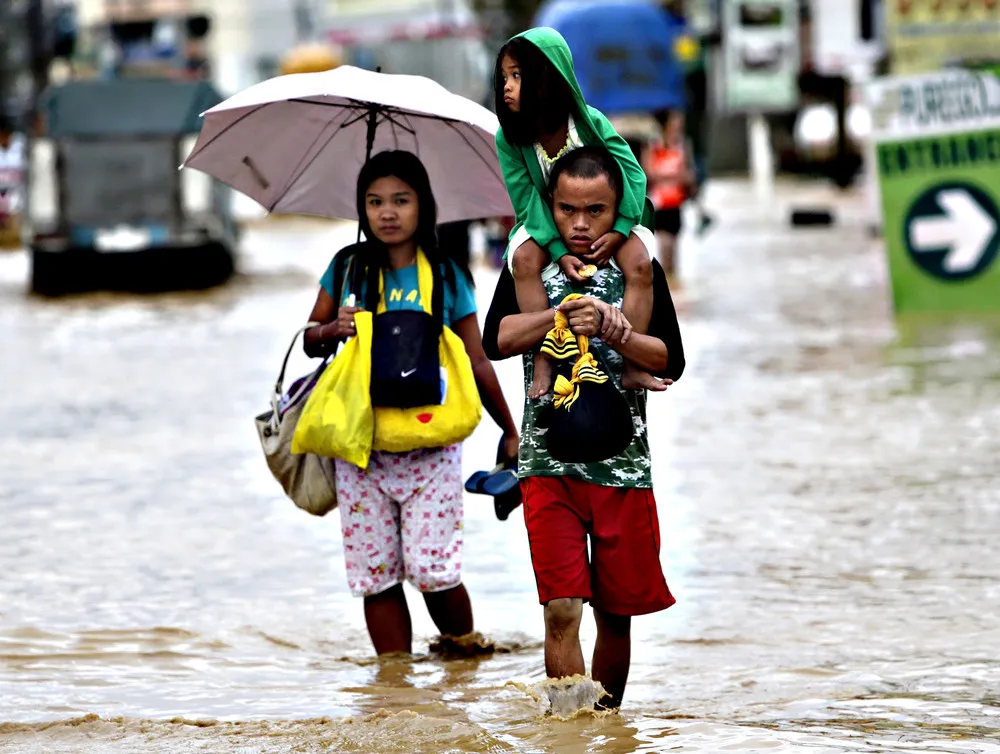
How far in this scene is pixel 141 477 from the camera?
31.9 feet

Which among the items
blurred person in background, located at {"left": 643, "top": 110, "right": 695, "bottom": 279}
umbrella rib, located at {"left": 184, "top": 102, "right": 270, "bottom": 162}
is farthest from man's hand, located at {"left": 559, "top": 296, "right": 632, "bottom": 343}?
blurred person in background, located at {"left": 643, "top": 110, "right": 695, "bottom": 279}

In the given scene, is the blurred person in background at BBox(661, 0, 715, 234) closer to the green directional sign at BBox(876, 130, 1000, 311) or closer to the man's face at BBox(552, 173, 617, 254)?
the green directional sign at BBox(876, 130, 1000, 311)

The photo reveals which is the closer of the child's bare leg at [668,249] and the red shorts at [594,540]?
the red shorts at [594,540]

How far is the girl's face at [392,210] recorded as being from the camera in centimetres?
554

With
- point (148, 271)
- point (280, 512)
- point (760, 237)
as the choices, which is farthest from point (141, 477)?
point (760, 237)

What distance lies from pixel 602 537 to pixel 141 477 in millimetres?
5375

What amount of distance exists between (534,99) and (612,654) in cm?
141

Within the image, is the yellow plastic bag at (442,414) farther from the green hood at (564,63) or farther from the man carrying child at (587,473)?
the green hood at (564,63)

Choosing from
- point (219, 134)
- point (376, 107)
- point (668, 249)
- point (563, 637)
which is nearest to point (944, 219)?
point (668, 249)

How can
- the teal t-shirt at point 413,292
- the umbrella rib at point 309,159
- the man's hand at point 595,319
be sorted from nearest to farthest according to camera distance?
the man's hand at point 595,319 → the teal t-shirt at point 413,292 → the umbrella rib at point 309,159

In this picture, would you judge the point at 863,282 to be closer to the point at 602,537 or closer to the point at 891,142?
the point at 891,142

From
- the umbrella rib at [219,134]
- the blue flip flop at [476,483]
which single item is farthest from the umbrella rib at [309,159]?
the blue flip flop at [476,483]

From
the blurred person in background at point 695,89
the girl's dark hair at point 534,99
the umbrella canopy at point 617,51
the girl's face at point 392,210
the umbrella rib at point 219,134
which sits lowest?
the girl's face at point 392,210

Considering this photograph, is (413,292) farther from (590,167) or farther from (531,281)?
(590,167)
